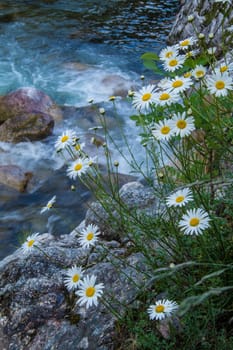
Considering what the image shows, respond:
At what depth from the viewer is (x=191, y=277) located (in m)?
1.86

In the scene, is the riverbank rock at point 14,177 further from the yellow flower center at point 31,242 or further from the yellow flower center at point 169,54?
the yellow flower center at point 169,54

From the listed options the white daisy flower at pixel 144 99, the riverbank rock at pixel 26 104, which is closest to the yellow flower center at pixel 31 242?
the white daisy flower at pixel 144 99

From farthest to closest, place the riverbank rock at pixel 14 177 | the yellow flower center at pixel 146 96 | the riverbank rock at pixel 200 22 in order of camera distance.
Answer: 1. the riverbank rock at pixel 200 22
2. the riverbank rock at pixel 14 177
3. the yellow flower center at pixel 146 96

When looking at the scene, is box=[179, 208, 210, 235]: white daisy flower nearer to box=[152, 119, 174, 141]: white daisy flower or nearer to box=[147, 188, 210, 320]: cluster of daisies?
box=[147, 188, 210, 320]: cluster of daisies

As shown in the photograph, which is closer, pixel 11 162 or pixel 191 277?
pixel 191 277

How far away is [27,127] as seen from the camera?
5.62 metres

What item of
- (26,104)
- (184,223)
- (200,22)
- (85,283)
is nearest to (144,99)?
(184,223)

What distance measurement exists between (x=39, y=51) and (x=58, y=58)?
370 mm

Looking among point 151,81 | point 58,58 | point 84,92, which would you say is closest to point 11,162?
point 84,92

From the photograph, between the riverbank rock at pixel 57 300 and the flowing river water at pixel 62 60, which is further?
the flowing river water at pixel 62 60

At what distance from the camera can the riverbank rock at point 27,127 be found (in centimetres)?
556

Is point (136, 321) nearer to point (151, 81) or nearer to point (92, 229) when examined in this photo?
point (92, 229)

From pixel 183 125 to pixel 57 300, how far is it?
1127 millimetres

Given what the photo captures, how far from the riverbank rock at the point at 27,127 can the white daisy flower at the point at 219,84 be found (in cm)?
405
